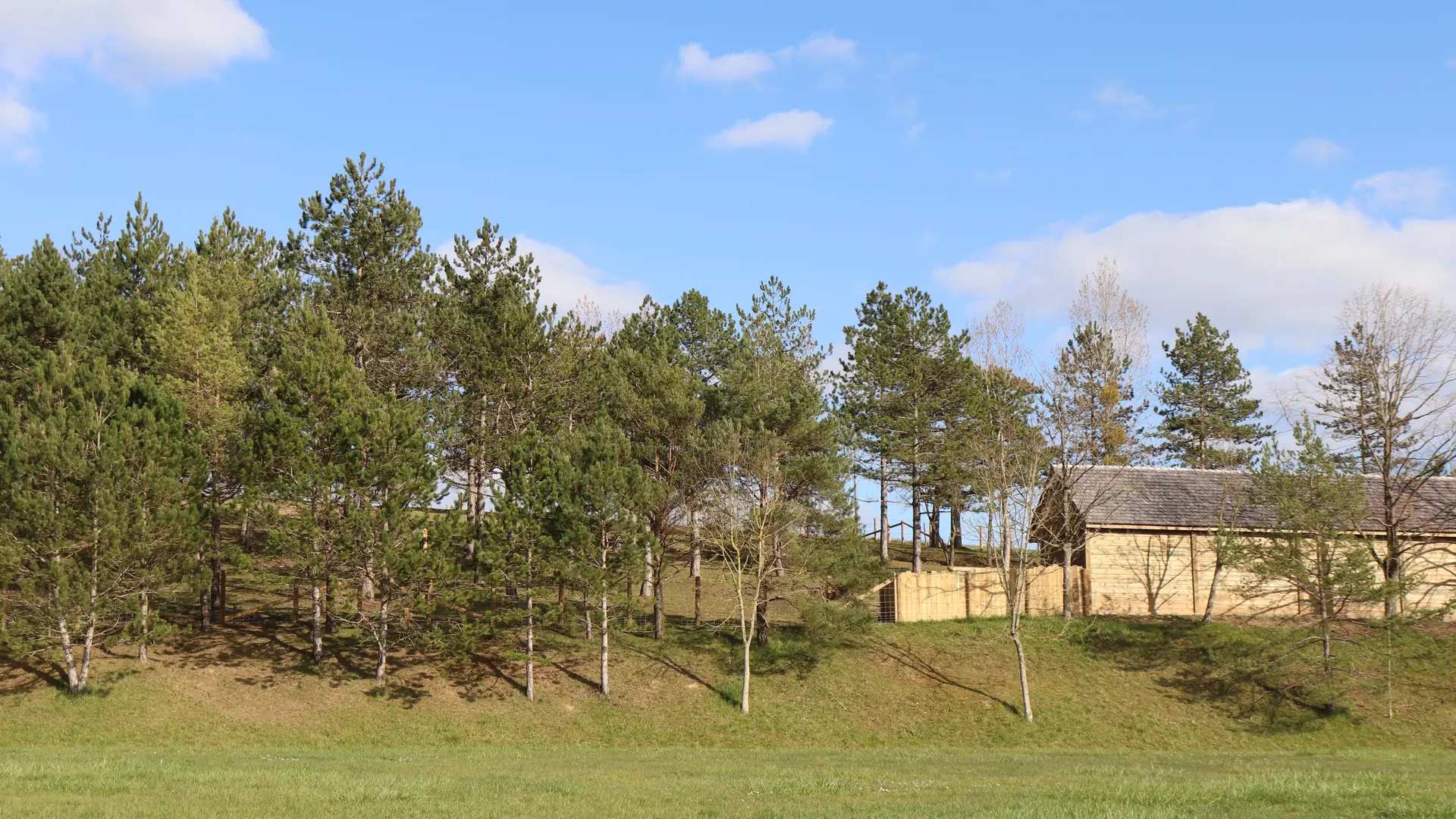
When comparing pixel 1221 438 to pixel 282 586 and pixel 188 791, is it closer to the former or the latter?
pixel 282 586

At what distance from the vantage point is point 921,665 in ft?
123

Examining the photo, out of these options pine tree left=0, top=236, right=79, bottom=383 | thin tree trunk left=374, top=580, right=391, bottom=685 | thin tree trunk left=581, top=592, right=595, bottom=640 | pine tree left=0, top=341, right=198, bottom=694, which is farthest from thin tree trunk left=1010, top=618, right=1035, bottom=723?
pine tree left=0, top=236, right=79, bottom=383

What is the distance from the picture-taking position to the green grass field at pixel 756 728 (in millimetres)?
16750

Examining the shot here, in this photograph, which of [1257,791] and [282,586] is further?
[282,586]

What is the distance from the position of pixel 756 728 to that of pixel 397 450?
552 inches

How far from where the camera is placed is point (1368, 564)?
3366 cm

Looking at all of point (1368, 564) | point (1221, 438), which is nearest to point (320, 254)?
point (1368, 564)

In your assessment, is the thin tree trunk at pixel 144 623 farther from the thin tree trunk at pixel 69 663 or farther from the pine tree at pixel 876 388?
the pine tree at pixel 876 388

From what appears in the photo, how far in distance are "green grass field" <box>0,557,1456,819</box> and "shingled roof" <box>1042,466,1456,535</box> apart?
4203 millimetres

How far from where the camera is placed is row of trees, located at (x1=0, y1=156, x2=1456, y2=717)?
31953mm

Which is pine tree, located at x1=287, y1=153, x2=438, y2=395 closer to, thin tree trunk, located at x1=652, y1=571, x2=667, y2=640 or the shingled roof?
thin tree trunk, located at x1=652, y1=571, x2=667, y2=640

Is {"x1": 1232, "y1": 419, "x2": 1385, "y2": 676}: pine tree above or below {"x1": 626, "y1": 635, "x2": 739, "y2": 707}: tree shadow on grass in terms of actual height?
above

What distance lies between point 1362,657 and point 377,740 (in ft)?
105

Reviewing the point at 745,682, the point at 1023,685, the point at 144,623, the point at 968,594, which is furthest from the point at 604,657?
the point at 968,594
